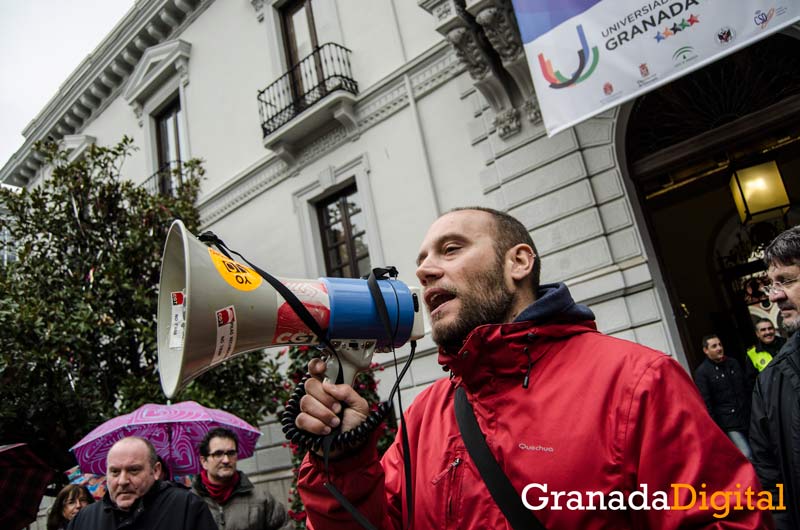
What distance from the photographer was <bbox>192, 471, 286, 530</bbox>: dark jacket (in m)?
4.21

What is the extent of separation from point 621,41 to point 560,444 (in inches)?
209

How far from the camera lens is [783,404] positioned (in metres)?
2.44

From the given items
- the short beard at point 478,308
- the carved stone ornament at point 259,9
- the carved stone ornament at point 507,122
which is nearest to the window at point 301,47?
the carved stone ornament at point 259,9

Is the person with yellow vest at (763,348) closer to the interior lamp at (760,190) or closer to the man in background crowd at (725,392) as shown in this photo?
the man in background crowd at (725,392)

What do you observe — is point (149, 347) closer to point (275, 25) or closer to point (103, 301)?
point (103, 301)

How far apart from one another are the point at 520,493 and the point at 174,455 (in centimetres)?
549

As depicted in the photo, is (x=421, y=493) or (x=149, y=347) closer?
(x=421, y=493)

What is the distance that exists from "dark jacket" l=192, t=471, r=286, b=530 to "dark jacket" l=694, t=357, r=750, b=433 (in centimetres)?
450

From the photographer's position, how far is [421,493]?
1.54 m

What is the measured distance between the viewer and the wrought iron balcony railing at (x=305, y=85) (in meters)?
9.71

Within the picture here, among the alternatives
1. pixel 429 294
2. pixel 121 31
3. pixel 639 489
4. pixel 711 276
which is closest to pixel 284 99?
pixel 121 31

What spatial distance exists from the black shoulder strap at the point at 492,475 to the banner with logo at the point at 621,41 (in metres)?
4.97

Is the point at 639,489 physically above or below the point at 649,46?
below

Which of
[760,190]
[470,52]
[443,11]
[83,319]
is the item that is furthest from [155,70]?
[760,190]
